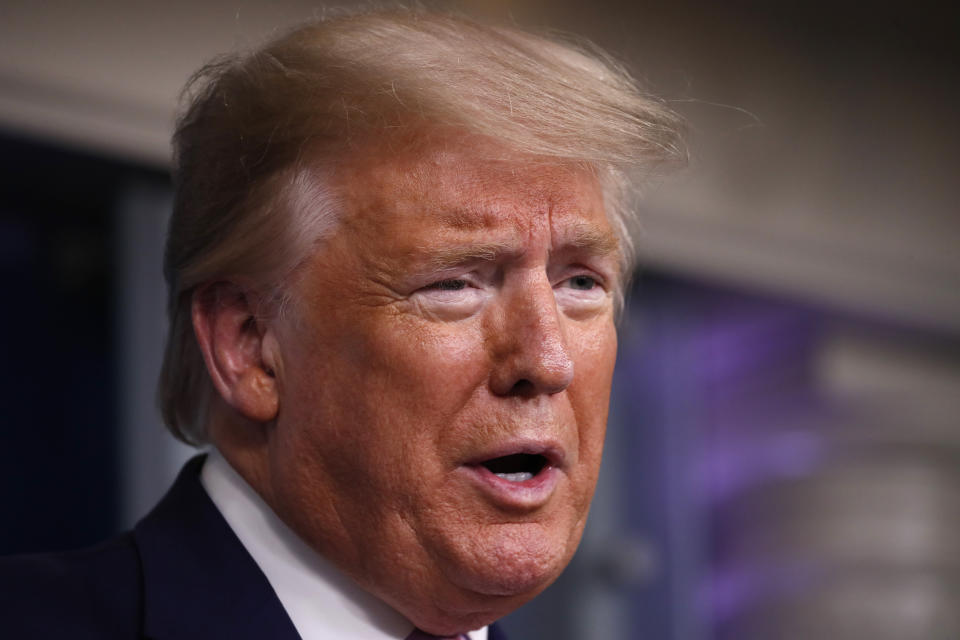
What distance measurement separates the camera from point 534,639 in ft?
11.7

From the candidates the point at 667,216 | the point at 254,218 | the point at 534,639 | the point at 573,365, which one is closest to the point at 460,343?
the point at 573,365

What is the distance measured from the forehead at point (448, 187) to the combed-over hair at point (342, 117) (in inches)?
0.8

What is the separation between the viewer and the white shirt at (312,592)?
4.00ft

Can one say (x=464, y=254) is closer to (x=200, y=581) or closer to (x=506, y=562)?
(x=506, y=562)

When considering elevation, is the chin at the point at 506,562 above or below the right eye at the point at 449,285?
below

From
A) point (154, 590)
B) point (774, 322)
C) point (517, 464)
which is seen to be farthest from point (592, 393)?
point (774, 322)

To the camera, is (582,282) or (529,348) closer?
(529,348)

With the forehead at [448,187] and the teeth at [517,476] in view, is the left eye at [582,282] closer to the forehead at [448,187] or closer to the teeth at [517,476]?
the forehead at [448,187]

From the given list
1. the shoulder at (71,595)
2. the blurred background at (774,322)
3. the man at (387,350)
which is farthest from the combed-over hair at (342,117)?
the blurred background at (774,322)

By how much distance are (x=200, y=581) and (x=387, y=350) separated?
31 centimetres

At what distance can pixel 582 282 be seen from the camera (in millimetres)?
1309

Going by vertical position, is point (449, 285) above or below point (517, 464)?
above

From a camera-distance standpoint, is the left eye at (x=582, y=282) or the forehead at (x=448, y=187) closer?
the forehead at (x=448, y=187)

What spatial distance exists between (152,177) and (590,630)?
1.97 m
